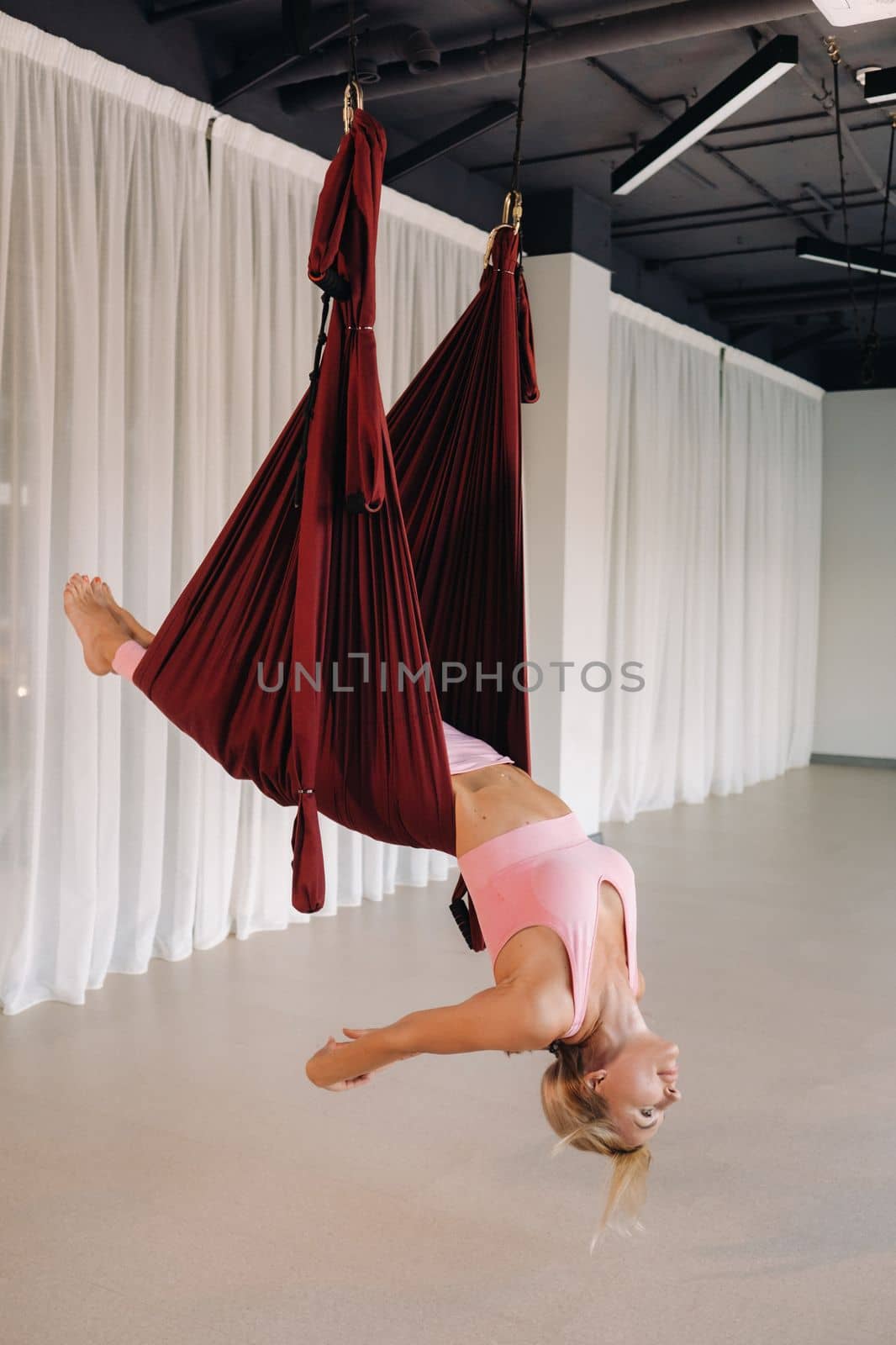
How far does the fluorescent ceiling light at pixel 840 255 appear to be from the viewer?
4.68 meters

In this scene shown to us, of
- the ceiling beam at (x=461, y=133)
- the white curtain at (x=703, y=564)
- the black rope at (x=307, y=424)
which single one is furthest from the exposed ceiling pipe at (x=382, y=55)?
the white curtain at (x=703, y=564)

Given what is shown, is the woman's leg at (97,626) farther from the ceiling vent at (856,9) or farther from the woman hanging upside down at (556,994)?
the ceiling vent at (856,9)

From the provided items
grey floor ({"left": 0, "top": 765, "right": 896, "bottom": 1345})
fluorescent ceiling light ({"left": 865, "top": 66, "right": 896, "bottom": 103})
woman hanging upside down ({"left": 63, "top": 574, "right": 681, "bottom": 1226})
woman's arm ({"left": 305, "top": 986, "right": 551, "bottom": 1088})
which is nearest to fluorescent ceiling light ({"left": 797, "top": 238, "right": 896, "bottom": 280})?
fluorescent ceiling light ({"left": 865, "top": 66, "right": 896, "bottom": 103})

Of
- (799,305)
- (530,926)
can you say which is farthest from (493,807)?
(799,305)

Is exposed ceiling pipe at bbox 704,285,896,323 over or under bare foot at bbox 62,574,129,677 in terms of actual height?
over

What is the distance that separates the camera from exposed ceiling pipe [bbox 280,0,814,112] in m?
3.15

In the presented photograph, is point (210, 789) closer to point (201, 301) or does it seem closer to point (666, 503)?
point (201, 301)

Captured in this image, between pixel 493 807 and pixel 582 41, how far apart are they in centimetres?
258

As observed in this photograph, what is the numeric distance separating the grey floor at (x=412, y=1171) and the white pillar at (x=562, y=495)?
1353mm

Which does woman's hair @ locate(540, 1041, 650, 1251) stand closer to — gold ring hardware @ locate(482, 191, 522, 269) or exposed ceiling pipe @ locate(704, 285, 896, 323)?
gold ring hardware @ locate(482, 191, 522, 269)

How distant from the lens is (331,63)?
3.49m

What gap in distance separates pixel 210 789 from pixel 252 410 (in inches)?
46.1

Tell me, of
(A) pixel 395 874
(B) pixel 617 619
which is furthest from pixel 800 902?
(B) pixel 617 619

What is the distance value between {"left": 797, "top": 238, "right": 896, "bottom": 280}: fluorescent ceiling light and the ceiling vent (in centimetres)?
217
